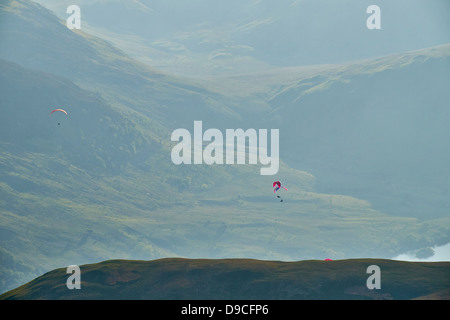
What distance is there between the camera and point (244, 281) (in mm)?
152625

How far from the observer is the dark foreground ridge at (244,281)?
14062 centimetres

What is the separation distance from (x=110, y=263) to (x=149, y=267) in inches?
464

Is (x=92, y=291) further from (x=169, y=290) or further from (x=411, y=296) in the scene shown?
(x=411, y=296)

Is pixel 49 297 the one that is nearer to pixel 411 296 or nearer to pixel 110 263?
pixel 110 263

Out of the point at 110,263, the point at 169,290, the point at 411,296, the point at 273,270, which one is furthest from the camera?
the point at 110,263

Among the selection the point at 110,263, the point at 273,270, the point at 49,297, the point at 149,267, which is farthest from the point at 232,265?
the point at 49,297

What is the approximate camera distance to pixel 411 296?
135625mm

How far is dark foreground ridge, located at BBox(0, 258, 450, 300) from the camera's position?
140625mm

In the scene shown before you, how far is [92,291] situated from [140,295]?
38.1ft
